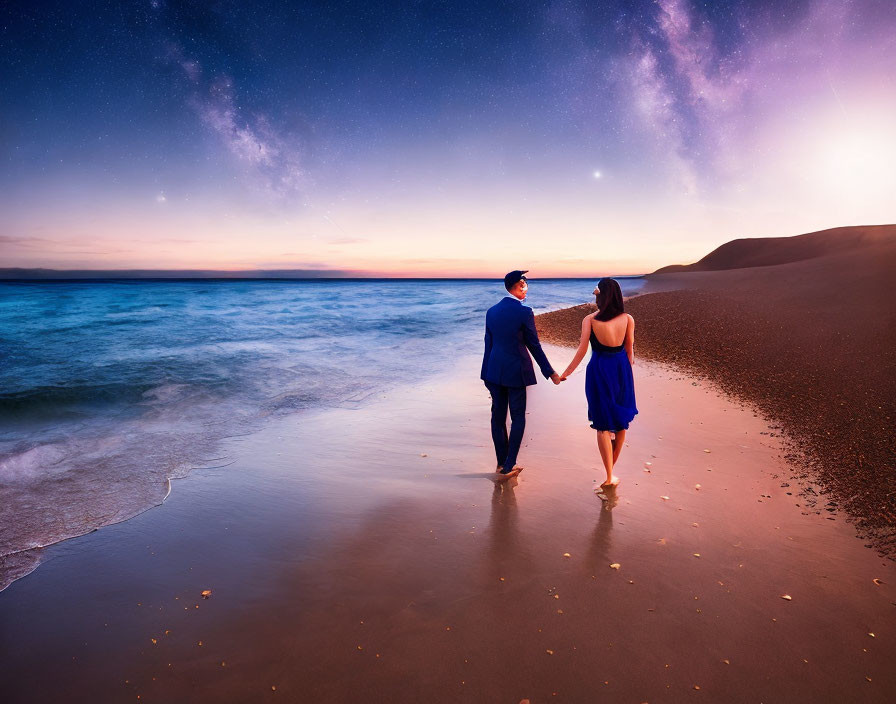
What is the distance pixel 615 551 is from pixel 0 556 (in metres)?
4.88

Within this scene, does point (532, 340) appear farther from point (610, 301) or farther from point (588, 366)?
point (610, 301)

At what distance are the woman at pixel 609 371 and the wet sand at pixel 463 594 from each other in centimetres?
67

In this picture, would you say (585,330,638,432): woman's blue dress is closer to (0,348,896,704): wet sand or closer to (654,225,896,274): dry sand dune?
(0,348,896,704): wet sand

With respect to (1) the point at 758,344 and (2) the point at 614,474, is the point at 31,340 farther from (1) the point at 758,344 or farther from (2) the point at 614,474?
(1) the point at 758,344

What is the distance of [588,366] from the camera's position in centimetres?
465

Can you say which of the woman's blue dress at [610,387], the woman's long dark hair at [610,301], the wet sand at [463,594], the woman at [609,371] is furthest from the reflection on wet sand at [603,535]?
the woman's long dark hair at [610,301]

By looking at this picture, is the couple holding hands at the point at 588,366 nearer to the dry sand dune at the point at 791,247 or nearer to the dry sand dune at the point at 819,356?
the dry sand dune at the point at 819,356

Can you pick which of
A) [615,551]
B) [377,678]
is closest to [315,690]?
[377,678]

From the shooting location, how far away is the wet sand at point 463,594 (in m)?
2.42

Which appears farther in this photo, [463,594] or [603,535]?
[603,535]

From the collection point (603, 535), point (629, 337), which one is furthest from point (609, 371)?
point (603, 535)

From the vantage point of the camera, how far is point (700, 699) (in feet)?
7.46

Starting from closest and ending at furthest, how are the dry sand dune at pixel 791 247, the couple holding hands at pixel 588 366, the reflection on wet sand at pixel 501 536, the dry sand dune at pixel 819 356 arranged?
the reflection on wet sand at pixel 501 536, the couple holding hands at pixel 588 366, the dry sand dune at pixel 819 356, the dry sand dune at pixel 791 247

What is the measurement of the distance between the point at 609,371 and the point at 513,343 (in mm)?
970
